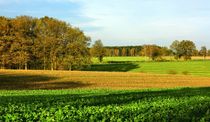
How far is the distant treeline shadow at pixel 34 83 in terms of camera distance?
54531mm

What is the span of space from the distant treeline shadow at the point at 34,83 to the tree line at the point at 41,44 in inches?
1288

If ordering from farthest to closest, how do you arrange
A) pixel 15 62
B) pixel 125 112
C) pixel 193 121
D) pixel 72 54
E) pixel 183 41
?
1. pixel 183 41
2. pixel 72 54
3. pixel 15 62
4. pixel 193 121
5. pixel 125 112

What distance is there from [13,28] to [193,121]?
88621mm

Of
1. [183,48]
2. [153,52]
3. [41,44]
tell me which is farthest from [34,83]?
[183,48]

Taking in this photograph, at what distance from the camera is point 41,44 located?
102188 millimetres

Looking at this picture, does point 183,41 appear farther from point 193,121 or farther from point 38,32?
point 193,121

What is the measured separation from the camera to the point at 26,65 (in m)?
101

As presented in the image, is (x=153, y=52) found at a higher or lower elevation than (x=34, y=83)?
higher

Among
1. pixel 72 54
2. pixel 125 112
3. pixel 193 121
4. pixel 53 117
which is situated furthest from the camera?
pixel 72 54

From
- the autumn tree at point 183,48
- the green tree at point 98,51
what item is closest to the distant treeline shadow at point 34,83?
the green tree at point 98,51

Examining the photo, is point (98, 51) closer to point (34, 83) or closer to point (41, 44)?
point (41, 44)

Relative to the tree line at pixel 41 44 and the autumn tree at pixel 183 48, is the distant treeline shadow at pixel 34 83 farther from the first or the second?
the autumn tree at pixel 183 48

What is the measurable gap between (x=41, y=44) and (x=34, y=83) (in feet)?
148

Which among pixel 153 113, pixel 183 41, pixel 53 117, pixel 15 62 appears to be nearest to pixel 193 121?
pixel 153 113
